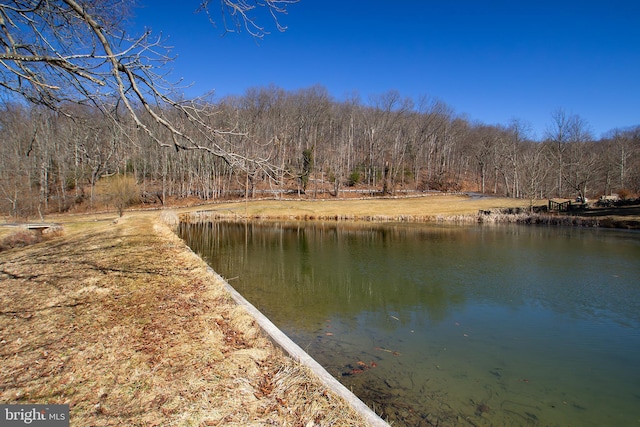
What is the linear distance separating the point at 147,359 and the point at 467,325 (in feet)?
20.1

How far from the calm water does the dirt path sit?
1400 millimetres

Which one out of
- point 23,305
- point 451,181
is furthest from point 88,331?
point 451,181

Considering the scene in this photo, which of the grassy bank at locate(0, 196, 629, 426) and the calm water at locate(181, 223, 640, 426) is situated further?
the calm water at locate(181, 223, 640, 426)

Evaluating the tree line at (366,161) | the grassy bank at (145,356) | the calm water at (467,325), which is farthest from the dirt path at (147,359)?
the tree line at (366,161)

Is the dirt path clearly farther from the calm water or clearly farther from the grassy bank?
the calm water

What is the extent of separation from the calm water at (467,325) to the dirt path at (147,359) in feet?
4.59

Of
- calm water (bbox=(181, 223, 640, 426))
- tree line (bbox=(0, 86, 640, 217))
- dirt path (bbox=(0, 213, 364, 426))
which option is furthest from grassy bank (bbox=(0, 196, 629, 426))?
tree line (bbox=(0, 86, 640, 217))

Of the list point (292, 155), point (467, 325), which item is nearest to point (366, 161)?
point (292, 155)

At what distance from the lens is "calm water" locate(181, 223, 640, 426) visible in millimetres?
4598

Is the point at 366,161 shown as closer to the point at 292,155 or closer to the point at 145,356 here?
the point at 292,155

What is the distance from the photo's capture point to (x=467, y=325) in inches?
289

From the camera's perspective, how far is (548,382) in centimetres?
511

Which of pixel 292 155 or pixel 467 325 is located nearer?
pixel 467 325

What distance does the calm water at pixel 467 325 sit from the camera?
4598 millimetres
